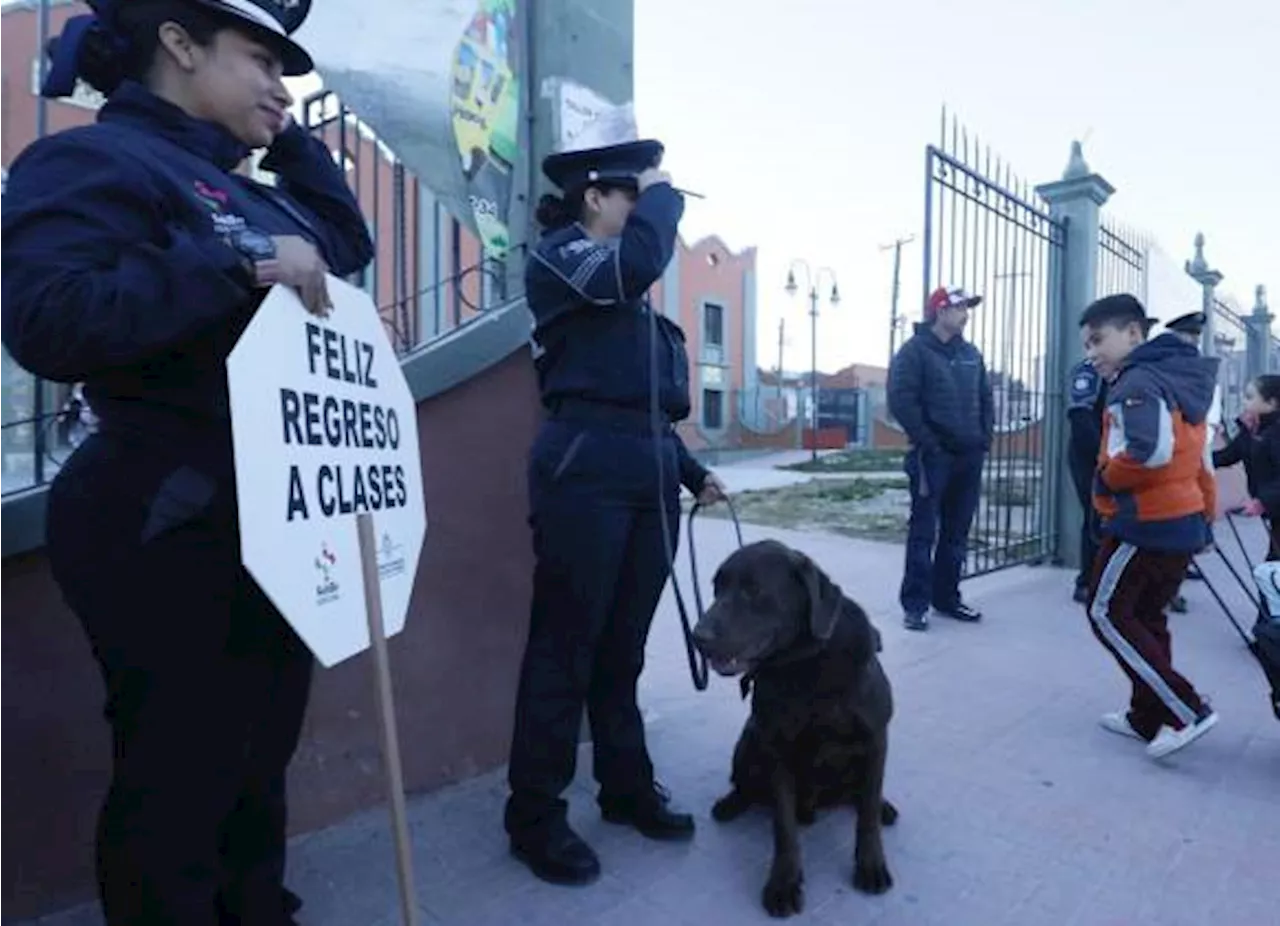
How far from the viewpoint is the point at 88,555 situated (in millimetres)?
1578

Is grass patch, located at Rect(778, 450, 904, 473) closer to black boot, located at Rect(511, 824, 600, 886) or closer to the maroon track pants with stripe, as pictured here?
the maroon track pants with stripe

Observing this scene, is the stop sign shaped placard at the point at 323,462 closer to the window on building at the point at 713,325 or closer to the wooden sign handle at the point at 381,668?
the wooden sign handle at the point at 381,668

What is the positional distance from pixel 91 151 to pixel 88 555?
2.21 ft

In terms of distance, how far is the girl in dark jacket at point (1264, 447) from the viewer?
17.0 ft

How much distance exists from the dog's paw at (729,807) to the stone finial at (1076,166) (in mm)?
6676

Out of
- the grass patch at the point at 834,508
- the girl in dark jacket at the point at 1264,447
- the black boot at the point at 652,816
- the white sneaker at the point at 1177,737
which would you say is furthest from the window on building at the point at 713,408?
the black boot at the point at 652,816

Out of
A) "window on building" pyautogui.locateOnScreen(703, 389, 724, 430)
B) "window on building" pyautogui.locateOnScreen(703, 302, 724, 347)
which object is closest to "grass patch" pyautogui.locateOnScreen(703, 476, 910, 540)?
"window on building" pyautogui.locateOnScreen(703, 389, 724, 430)

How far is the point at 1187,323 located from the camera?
13.7 feet

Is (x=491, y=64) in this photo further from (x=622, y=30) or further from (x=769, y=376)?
(x=769, y=376)

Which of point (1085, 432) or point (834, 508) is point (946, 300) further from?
point (834, 508)

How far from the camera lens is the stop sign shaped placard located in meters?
1.47

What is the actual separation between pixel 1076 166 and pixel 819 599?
21.8 ft

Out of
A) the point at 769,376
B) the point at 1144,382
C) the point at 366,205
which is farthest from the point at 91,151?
the point at 769,376

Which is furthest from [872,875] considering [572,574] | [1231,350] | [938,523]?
[1231,350]
